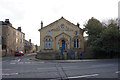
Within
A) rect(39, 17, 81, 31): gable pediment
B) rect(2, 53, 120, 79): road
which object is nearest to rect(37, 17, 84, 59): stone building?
rect(39, 17, 81, 31): gable pediment

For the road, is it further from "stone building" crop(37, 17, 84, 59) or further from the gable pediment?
the gable pediment

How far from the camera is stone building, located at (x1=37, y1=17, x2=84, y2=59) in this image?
31.0 m

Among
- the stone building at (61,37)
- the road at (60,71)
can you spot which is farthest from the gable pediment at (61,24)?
the road at (60,71)

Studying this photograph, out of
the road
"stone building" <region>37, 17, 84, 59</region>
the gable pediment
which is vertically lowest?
the road

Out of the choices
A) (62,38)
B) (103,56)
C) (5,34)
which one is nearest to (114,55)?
(103,56)

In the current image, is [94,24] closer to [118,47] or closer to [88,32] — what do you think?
[88,32]

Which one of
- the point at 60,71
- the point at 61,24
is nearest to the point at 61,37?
the point at 61,24

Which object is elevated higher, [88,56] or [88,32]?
[88,32]

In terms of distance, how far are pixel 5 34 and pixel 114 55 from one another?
106ft

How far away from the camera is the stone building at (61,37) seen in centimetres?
3095

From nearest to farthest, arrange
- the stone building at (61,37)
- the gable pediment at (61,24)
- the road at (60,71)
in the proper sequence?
the road at (60,71), the stone building at (61,37), the gable pediment at (61,24)

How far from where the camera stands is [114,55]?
93.0 ft

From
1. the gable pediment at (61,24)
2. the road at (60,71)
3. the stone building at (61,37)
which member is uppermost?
the gable pediment at (61,24)

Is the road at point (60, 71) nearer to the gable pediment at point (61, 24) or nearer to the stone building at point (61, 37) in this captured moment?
→ the stone building at point (61, 37)
